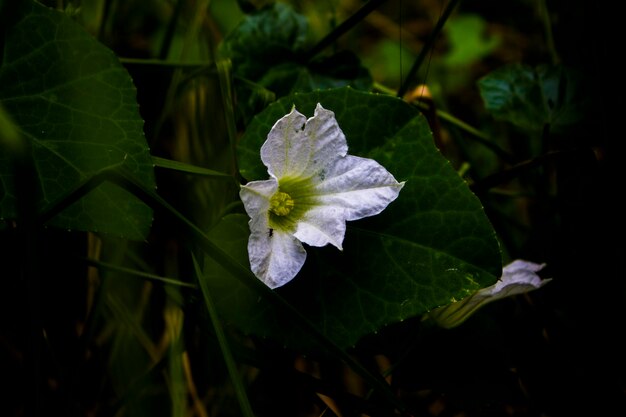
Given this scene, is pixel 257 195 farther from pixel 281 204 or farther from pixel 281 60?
pixel 281 60

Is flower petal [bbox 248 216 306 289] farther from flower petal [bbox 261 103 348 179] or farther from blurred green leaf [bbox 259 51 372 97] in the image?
blurred green leaf [bbox 259 51 372 97]

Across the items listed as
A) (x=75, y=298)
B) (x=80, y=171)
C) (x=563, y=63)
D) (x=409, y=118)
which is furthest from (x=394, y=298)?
(x=563, y=63)

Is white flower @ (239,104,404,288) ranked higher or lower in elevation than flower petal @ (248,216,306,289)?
higher

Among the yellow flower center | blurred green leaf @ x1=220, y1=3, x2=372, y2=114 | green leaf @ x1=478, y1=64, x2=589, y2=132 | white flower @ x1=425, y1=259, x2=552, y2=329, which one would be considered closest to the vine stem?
the yellow flower center

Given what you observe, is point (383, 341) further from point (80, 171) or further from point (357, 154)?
point (80, 171)

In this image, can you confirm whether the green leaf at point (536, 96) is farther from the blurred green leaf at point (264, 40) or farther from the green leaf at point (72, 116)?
the green leaf at point (72, 116)

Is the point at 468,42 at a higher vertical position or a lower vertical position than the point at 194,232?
higher

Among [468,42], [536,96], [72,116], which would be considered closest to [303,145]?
[72,116]
